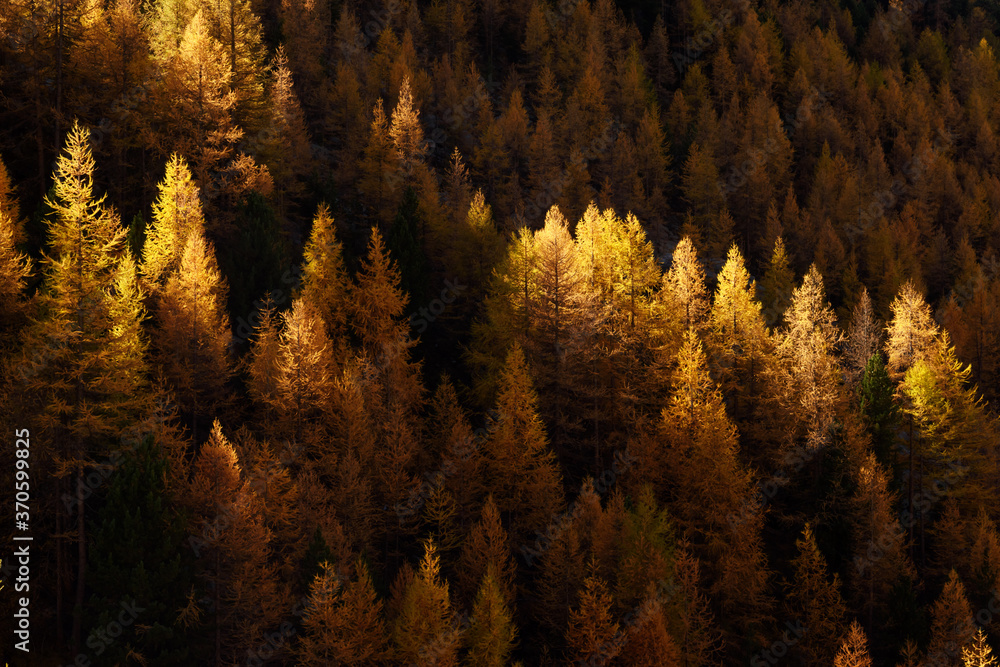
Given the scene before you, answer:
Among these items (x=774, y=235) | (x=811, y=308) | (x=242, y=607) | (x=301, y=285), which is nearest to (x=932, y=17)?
(x=774, y=235)

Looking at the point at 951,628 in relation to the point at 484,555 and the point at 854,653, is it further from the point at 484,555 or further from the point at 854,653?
the point at 484,555

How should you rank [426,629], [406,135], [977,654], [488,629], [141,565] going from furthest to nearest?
1. [406,135]
2. [977,654]
3. [488,629]
4. [426,629]
5. [141,565]

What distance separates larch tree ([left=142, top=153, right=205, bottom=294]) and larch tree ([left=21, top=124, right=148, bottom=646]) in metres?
5.54

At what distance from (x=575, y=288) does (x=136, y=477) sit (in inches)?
868

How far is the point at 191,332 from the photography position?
31.3m

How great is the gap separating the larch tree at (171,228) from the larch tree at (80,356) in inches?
218

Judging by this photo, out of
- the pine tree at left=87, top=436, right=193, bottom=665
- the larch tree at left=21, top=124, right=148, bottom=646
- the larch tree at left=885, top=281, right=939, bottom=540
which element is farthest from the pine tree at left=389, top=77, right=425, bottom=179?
the pine tree at left=87, top=436, right=193, bottom=665

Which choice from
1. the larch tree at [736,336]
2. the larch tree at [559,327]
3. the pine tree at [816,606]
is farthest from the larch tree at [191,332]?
the pine tree at [816,606]

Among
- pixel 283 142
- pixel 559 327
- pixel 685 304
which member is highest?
pixel 283 142

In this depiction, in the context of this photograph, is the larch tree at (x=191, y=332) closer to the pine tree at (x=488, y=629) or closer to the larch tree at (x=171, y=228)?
the larch tree at (x=171, y=228)

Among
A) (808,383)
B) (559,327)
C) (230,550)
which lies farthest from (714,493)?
(230,550)

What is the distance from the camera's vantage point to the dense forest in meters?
26.5

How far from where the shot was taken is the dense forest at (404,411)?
26.5 metres

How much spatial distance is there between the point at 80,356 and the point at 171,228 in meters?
9.89
